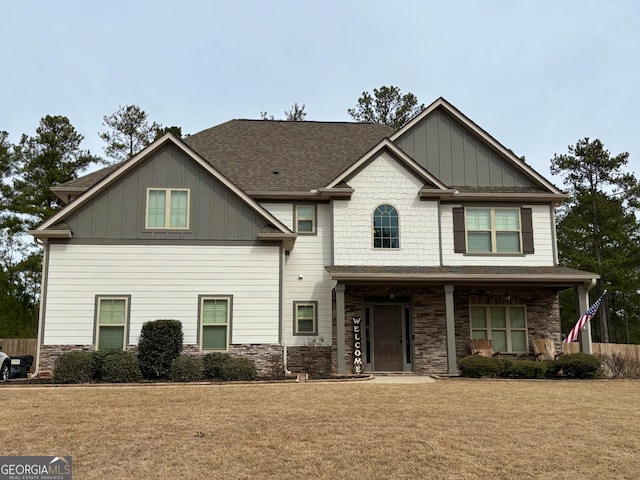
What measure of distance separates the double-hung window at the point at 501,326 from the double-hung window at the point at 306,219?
5.73 meters

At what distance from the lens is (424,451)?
8234 millimetres

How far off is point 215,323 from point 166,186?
4.11 metres

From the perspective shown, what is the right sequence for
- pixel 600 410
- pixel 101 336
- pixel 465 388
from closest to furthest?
pixel 600 410 < pixel 465 388 < pixel 101 336

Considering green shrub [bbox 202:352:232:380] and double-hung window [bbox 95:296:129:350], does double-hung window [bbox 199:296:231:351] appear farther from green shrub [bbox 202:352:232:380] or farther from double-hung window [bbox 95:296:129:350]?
double-hung window [bbox 95:296:129:350]

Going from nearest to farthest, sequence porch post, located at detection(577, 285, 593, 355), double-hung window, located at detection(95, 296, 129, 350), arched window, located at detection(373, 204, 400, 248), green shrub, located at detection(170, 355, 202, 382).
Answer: green shrub, located at detection(170, 355, 202, 382)
double-hung window, located at detection(95, 296, 129, 350)
porch post, located at detection(577, 285, 593, 355)
arched window, located at detection(373, 204, 400, 248)

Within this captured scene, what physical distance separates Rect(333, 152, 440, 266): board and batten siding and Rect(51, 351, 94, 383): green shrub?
781 cm

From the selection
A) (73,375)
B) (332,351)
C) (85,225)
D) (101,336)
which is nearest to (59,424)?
(73,375)

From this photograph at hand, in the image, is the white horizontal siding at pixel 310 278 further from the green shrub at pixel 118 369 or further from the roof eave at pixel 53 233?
the roof eave at pixel 53 233

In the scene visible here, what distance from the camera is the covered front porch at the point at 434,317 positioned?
19641 mm

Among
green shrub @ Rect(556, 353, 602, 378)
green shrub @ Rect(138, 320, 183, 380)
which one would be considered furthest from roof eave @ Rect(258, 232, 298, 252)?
green shrub @ Rect(556, 353, 602, 378)

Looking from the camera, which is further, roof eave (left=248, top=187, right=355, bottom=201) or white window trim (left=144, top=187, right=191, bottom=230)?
roof eave (left=248, top=187, right=355, bottom=201)

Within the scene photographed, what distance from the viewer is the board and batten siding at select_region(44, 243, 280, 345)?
1767cm

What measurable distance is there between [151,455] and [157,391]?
5.44 m

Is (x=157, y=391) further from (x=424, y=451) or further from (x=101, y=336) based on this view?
(x=424, y=451)
